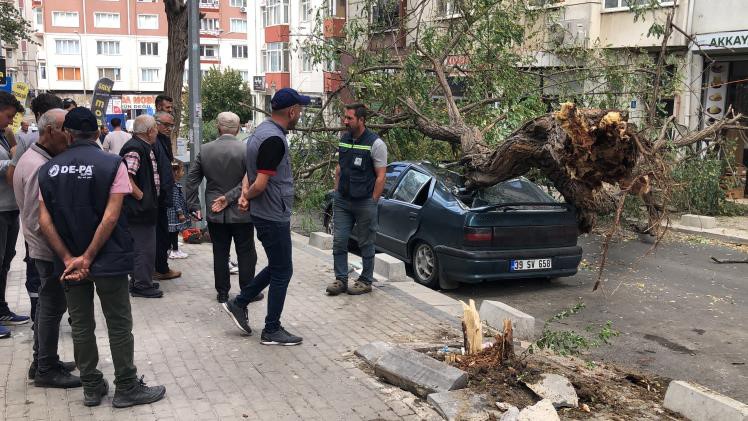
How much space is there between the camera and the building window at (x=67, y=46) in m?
68.6

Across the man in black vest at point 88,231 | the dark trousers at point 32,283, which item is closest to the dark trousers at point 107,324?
the man in black vest at point 88,231

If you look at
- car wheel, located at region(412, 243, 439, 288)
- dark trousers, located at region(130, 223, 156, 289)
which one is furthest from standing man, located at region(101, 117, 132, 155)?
car wheel, located at region(412, 243, 439, 288)

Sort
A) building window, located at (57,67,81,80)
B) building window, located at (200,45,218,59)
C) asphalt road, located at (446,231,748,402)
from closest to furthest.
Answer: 1. asphalt road, located at (446,231,748,402)
2. building window, located at (57,67,81,80)
3. building window, located at (200,45,218,59)

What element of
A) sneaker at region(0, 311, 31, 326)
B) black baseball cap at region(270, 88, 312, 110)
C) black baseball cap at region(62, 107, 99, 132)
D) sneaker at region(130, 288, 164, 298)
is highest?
black baseball cap at region(270, 88, 312, 110)

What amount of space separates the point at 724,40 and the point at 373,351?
1561 cm

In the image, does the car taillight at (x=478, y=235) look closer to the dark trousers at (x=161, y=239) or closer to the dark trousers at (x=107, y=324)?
the dark trousers at (x=161, y=239)

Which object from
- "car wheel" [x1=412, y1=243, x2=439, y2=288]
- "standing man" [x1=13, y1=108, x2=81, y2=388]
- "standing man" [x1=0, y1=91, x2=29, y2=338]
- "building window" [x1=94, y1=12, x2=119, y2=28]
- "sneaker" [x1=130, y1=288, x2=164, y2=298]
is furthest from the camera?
"building window" [x1=94, y1=12, x2=119, y2=28]

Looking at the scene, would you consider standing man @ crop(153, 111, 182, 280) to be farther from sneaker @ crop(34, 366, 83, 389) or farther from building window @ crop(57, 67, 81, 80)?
building window @ crop(57, 67, 81, 80)

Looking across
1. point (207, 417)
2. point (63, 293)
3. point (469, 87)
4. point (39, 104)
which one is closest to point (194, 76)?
point (469, 87)

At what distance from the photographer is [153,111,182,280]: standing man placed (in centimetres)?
720

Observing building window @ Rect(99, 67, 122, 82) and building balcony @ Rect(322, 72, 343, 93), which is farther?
building window @ Rect(99, 67, 122, 82)

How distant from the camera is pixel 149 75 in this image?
7094cm

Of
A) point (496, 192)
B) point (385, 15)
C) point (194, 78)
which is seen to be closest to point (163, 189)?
point (496, 192)

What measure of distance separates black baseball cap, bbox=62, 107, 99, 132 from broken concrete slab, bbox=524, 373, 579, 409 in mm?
3292
